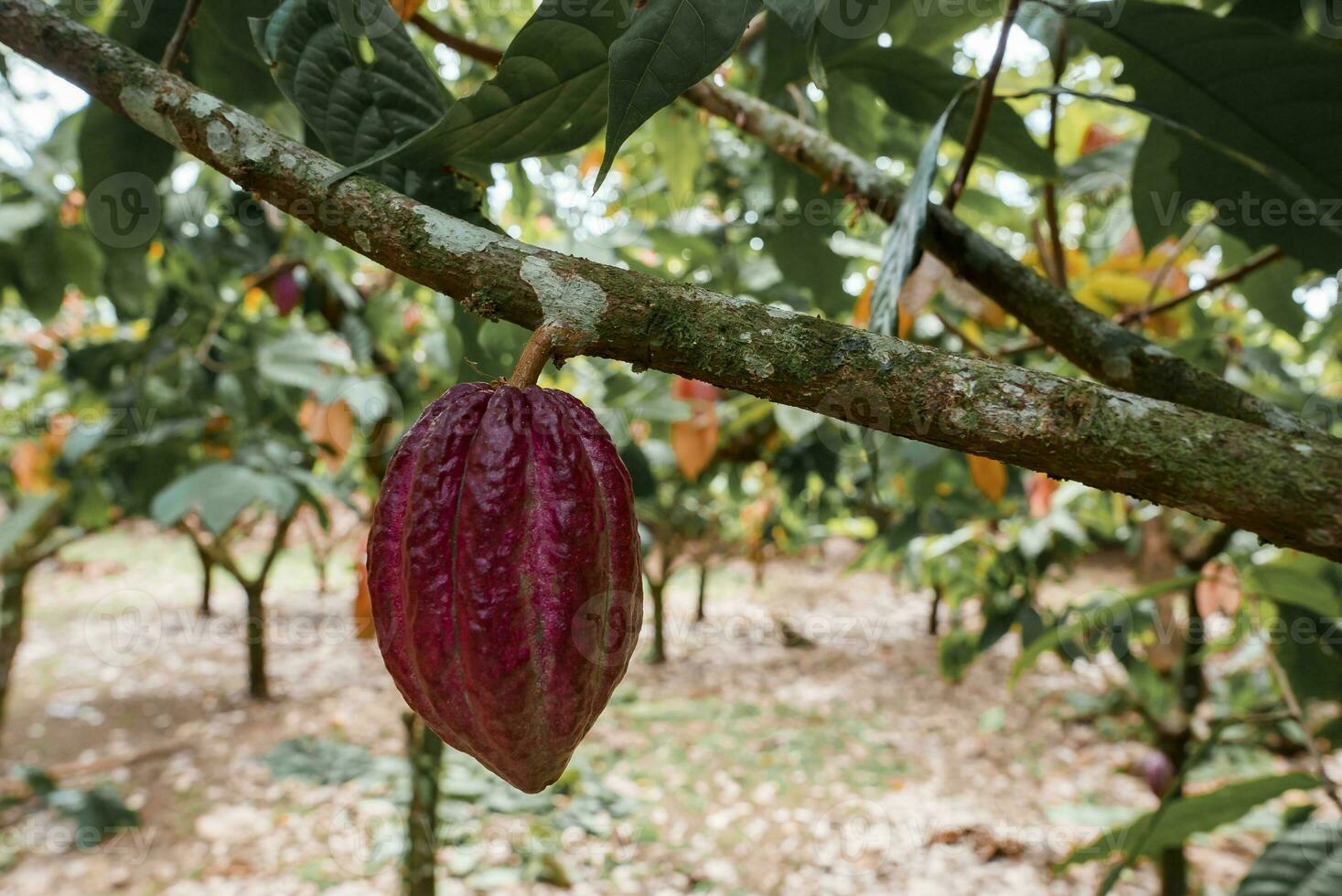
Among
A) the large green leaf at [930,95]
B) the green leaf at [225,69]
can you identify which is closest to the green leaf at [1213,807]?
the large green leaf at [930,95]

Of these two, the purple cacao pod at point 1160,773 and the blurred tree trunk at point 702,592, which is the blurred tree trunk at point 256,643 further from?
the purple cacao pod at point 1160,773

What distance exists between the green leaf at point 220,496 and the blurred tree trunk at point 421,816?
518mm

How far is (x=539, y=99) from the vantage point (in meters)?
0.62

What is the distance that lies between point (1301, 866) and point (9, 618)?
3.72 meters

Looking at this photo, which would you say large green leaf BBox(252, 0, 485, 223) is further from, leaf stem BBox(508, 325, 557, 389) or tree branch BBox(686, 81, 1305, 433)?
tree branch BBox(686, 81, 1305, 433)

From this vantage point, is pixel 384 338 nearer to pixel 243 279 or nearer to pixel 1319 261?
pixel 243 279

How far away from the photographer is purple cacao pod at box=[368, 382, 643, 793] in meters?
0.44

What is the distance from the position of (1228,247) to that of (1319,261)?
0.49m

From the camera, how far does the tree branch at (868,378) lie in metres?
0.39

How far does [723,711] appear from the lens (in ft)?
14.7

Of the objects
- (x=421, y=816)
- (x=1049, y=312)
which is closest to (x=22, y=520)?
(x=421, y=816)

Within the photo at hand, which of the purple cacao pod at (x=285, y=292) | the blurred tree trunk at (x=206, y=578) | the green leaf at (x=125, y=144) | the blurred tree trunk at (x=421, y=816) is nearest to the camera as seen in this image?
the green leaf at (x=125, y=144)

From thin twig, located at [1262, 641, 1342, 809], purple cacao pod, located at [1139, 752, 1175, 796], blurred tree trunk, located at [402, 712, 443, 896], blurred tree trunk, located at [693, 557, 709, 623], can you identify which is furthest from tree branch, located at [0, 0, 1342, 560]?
blurred tree trunk, located at [693, 557, 709, 623]

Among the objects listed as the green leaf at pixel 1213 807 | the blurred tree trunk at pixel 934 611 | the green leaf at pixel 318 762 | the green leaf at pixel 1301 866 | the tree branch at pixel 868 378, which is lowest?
the green leaf at pixel 318 762
